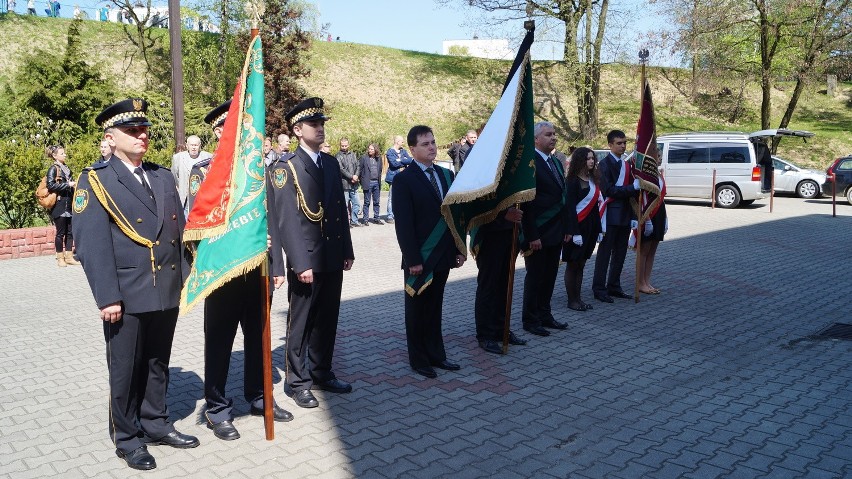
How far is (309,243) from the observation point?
538 centimetres

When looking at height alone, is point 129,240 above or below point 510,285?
above

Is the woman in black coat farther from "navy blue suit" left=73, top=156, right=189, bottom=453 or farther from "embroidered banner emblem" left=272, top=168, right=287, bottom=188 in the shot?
"navy blue suit" left=73, top=156, right=189, bottom=453

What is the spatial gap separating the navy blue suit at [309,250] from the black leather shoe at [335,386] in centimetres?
4

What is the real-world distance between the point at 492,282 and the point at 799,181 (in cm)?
2082

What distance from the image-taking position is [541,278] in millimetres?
7656

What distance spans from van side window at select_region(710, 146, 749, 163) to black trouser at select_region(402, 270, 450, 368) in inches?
690

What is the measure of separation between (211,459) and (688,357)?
4.40m

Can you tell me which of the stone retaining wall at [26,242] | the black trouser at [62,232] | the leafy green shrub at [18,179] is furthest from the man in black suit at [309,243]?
the leafy green shrub at [18,179]

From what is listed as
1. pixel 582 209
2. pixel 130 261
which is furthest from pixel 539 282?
pixel 130 261

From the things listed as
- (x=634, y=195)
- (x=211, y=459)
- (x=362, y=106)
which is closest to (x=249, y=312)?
(x=211, y=459)

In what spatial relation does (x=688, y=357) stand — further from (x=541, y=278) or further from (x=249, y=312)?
(x=249, y=312)

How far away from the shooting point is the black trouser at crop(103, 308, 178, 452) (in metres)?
4.39

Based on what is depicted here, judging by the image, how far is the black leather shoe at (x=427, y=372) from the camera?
611 cm

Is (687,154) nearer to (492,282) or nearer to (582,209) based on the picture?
(582,209)
